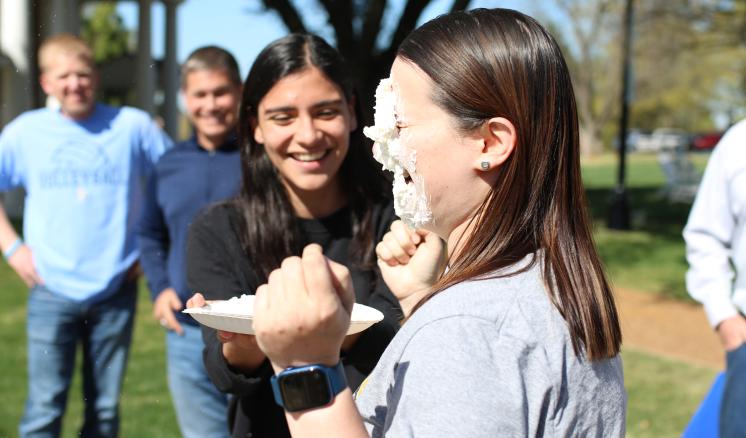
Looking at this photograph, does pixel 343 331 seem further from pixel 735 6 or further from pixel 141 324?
pixel 735 6

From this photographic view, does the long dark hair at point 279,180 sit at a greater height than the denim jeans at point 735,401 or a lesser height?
greater

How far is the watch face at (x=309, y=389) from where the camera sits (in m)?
1.25

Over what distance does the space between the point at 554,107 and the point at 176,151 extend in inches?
120

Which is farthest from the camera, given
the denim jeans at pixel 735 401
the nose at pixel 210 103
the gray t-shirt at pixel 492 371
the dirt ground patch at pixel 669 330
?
the dirt ground patch at pixel 669 330

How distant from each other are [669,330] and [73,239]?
6.31 metres

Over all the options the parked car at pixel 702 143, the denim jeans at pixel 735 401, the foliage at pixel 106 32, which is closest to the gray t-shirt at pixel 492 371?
the denim jeans at pixel 735 401

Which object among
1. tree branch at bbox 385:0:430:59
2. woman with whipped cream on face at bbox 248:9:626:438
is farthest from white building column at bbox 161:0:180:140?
woman with whipped cream on face at bbox 248:9:626:438

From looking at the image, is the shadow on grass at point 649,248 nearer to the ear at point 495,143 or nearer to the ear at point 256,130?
the ear at point 256,130

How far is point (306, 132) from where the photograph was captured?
2357 mm

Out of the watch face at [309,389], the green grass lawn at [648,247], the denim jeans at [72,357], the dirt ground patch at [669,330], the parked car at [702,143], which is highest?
the watch face at [309,389]

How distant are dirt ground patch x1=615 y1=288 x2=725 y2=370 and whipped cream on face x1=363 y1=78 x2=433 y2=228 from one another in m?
5.76

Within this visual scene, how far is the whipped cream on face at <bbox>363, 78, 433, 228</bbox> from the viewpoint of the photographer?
1472 mm

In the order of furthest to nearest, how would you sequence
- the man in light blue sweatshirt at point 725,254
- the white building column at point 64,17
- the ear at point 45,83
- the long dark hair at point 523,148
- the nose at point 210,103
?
the white building column at point 64,17 < the ear at point 45,83 < the nose at point 210,103 < the man in light blue sweatshirt at point 725,254 < the long dark hair at point 523,148

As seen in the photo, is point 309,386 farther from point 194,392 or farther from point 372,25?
point 372,25
